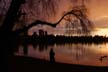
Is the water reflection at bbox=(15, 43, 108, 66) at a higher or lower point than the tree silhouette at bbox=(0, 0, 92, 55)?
lower

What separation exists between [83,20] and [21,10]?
2090mm

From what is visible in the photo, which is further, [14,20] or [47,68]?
[47,68]

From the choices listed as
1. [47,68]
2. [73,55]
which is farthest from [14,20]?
[73,55]

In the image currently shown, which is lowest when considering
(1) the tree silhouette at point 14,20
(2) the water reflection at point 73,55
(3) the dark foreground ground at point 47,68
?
(2) the water reflection at point 73,55

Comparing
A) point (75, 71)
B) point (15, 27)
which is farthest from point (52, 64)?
point (15, 27)

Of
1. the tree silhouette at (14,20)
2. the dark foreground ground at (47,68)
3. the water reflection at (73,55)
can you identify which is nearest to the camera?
the tree silhouette at (14,20)

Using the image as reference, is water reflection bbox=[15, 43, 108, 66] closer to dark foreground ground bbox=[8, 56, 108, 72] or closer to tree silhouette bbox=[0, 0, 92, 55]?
dark foreground ground bbox=[8, 56, 108, 72]

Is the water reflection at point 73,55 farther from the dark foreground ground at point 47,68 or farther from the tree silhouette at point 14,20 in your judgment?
the tree silhouette at point 14,20

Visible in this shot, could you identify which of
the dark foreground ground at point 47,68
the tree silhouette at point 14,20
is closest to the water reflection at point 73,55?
the dark foreground ground at point 47,68

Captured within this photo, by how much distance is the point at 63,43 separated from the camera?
156750 mm

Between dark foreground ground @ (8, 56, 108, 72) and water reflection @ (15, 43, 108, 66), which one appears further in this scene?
water reflection @ (15, 43, 108, 66)

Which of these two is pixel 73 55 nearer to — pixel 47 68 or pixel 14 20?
pixel 47 68

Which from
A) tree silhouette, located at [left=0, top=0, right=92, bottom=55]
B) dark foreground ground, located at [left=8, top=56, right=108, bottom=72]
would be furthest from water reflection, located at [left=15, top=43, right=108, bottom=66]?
tree silhouette, located at [left=0, top=0, right=92, bottom=55]

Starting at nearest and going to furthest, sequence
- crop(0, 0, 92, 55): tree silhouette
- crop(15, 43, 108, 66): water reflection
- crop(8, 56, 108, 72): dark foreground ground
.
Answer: crop(0, 0, 92, 55): tree silhouette, crop(8, 56, 108, 72): dark foreground ground, crop(15, 43, 108, 66): water reflection
